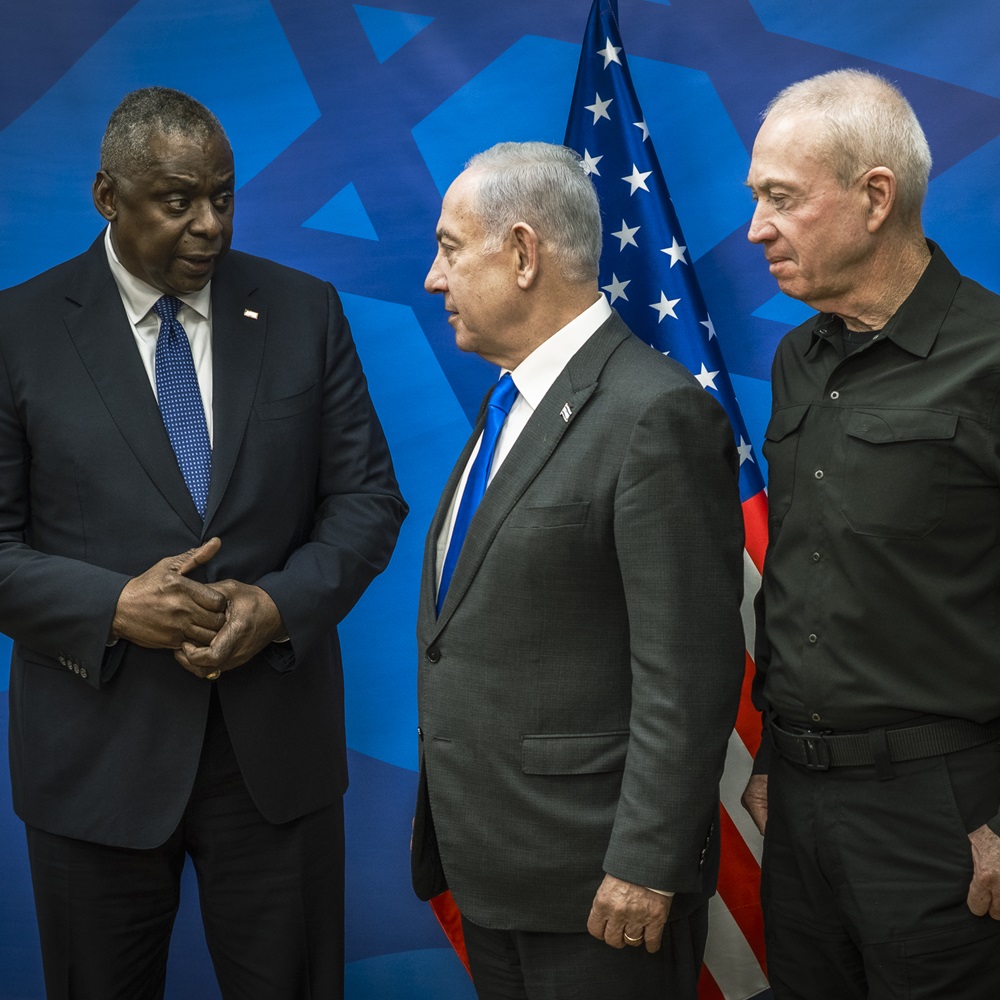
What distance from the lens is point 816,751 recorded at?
71.0 inches

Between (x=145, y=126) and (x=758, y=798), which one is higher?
(x=145, y=126)

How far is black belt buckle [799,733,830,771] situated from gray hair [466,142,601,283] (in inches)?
29.4

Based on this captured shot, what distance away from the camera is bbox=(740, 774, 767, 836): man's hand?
81.0 inches

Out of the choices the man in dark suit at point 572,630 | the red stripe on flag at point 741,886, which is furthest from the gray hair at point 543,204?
the red stripe on flag at point 741,886

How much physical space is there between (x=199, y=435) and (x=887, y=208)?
1.15 metres

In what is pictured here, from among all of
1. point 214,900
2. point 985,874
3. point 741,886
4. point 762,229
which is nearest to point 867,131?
point 762,229

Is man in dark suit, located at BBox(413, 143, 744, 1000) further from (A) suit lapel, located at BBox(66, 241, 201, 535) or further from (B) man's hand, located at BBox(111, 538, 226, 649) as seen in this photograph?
(A) suit lapel, located at BBox(66, 241, 201, 535)

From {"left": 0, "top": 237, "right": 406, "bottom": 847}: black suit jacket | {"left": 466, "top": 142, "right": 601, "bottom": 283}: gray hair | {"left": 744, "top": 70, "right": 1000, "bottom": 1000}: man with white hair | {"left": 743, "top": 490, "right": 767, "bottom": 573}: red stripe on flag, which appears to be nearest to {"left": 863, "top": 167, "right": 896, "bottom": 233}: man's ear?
{"left": 744, "top": 70, "right": 1000, "bottom": 1000}: man with white hair

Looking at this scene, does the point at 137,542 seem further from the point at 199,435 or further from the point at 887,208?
the point at 887,208

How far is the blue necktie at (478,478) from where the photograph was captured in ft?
6.22

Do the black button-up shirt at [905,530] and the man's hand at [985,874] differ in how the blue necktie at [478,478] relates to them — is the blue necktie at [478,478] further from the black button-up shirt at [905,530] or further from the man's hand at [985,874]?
the man's hand at [985,874]

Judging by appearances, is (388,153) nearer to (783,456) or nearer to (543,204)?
(543,204)

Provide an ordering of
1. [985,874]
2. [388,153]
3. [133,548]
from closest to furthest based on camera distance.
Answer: [985,874] → [133,548] → [388,153]

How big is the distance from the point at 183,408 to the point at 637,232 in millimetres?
1022
